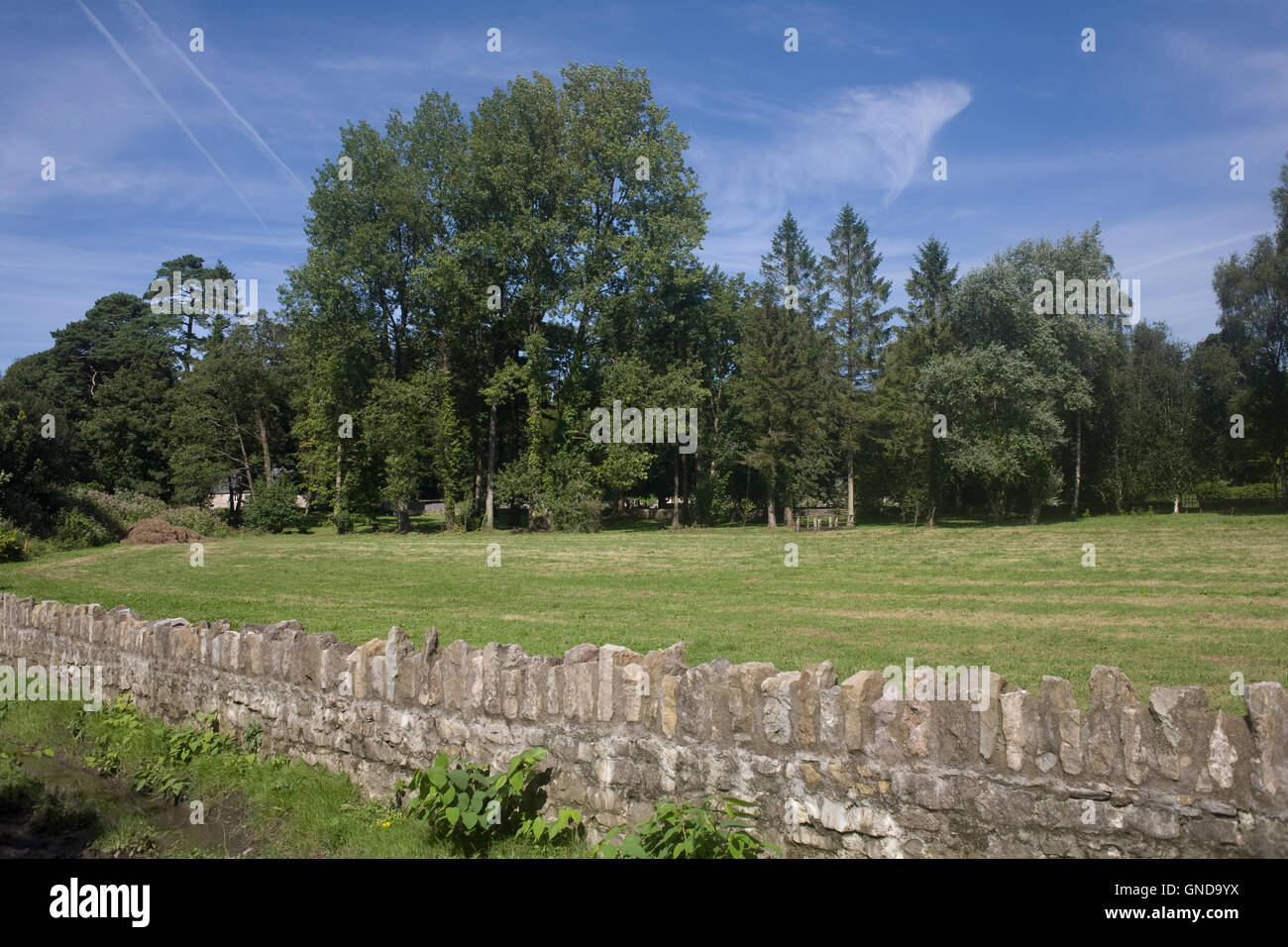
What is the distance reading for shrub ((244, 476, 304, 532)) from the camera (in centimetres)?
3562

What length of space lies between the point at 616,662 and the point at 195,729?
15.9ft

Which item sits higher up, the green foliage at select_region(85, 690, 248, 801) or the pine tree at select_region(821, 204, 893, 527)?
the pine tree at select_region(821, 204, 893, 527)

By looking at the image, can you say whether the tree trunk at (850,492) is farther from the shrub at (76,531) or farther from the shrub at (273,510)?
the shrub at (76,531)

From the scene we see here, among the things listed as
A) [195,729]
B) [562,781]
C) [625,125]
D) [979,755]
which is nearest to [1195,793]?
[979,755]

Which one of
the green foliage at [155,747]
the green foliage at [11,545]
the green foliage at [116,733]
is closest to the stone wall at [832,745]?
the green foliage at [155,747]

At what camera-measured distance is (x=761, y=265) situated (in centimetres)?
4694

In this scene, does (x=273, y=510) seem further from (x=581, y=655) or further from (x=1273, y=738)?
(x=1273, y=738)

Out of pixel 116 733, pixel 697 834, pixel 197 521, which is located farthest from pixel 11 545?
pixel 697 834

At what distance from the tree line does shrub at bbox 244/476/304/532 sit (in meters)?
0.55

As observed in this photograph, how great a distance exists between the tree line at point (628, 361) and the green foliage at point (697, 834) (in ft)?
106

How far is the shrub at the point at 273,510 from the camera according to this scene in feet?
117

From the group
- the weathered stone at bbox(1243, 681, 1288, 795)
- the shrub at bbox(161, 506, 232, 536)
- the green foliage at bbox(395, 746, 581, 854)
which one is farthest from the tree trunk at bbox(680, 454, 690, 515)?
the weathered stone at bbox(1243, 681, 1288, 795)

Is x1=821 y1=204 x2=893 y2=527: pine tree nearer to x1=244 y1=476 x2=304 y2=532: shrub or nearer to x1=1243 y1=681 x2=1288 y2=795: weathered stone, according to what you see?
x1=244 y1=476 x2=304 y2=532: shrub

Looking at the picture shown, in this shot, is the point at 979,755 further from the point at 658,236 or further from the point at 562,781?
the point at 658,236
